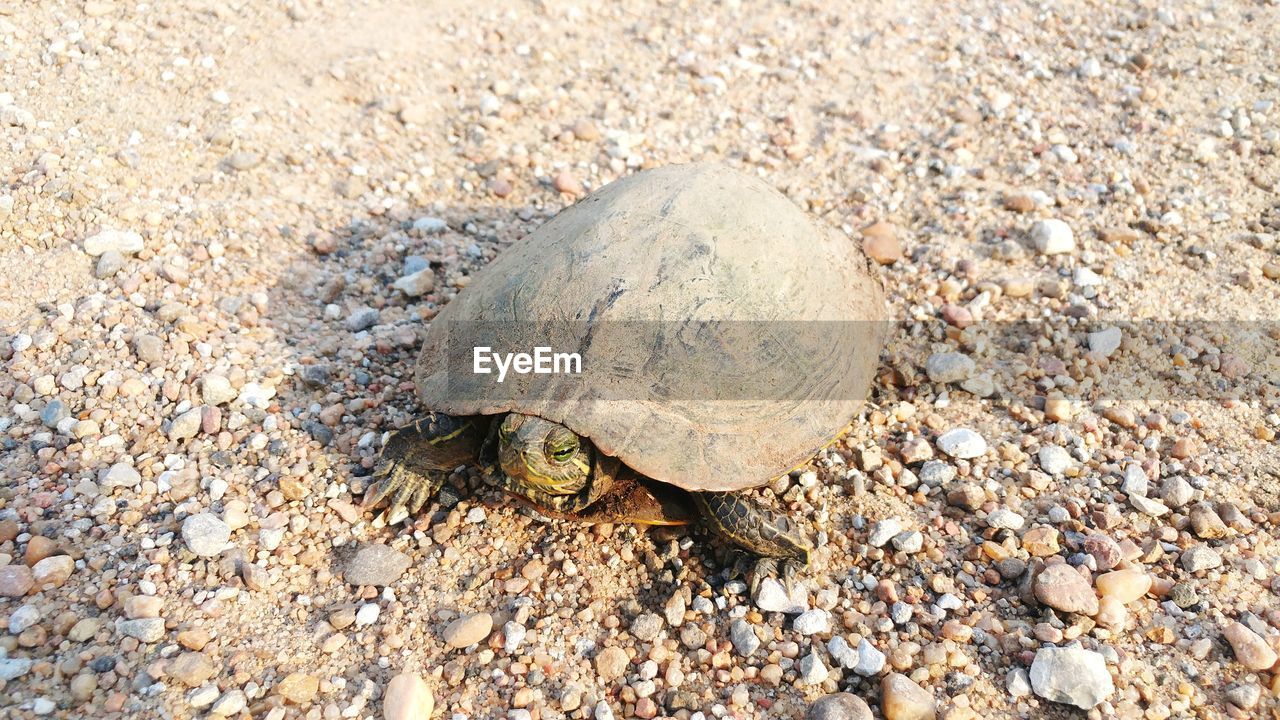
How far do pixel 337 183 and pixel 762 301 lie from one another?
290cm

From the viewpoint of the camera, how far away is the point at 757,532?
3207 millimetres

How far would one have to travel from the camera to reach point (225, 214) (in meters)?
4.57

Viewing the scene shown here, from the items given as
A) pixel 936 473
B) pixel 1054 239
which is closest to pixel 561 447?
pixel 936 473

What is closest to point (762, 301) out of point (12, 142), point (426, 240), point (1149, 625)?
point (1149, 625)

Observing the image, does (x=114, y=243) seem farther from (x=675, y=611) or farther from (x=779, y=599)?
(x=779, y=599)

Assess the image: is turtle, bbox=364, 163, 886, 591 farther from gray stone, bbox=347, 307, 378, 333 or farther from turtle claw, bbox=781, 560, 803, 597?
gray stone, bbox=347, 307, 378, 333

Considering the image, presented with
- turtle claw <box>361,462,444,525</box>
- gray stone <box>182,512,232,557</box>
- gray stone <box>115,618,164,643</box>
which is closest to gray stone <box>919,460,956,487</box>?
turtle claw <box>361,462,444,525</box>

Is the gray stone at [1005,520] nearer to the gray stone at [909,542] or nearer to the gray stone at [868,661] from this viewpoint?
the gray stone at [909,542]

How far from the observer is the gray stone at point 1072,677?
110 inches

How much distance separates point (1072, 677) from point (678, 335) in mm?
1751

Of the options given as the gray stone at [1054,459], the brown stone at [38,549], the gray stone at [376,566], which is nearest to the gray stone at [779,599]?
the gray stone at [1054,459]

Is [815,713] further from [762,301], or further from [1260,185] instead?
[1260,185]

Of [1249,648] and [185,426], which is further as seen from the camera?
[185,426]

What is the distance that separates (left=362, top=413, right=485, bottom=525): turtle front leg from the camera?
11.4ft
